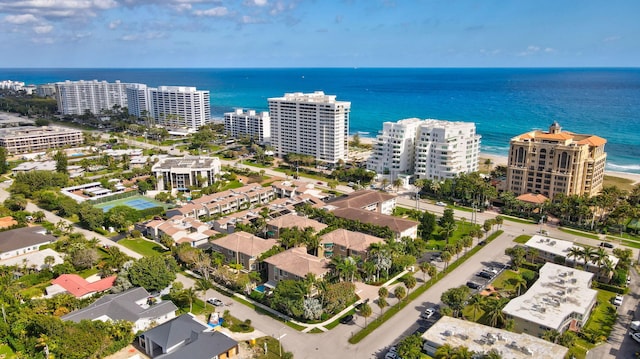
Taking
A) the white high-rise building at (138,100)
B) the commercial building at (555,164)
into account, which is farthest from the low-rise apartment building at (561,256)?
the white high-rise building at (138,100)

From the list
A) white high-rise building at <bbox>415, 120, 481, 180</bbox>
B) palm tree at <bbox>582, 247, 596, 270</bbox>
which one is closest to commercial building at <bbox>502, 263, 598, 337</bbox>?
palm tree at <bbox>582, 247, 596, 270</bbox>

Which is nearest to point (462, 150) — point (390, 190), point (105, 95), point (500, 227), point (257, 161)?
point (390, 190)

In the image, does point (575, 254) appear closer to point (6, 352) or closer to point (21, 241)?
point (6, 352)

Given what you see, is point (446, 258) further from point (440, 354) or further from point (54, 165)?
point (54, 165)

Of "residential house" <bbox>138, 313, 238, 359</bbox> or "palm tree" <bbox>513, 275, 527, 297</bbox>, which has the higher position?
"palm tree" <bbox>513, 275, 527, 297</bbox>

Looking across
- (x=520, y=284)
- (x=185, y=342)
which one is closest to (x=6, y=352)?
(x=185, y=342)

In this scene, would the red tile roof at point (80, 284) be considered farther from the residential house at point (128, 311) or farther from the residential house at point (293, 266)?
the residential house at point (293, 266)

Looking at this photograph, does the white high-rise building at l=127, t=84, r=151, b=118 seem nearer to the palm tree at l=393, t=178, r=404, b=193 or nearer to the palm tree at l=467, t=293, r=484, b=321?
the palm tree at l=393, t=178, r=404, b=193
